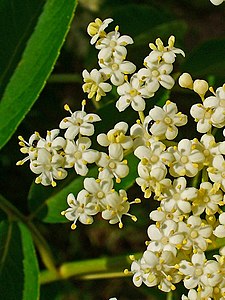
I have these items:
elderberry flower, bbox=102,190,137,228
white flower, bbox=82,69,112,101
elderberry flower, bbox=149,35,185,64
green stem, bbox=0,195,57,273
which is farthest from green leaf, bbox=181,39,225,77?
green stem, bbox=0,195,57,273

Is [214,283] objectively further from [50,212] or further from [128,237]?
[128,237]

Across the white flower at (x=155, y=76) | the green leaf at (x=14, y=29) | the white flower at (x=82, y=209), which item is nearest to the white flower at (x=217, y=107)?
the white flower at (x=155, y=76)

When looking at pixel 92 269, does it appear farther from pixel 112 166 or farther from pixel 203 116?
pixel 203 116

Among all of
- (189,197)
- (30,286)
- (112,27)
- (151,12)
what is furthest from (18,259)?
(151,12)

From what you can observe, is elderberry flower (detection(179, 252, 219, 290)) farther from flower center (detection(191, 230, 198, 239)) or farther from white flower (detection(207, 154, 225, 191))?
white flower (detection(207, 154, 225, 191))

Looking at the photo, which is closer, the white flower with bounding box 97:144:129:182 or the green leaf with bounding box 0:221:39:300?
the white flower with bounding box 97:144:129:182

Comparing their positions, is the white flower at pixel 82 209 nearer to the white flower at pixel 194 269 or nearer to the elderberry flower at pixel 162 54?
the white flower at pixel 194 269
